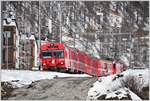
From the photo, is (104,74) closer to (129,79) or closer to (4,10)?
(129,79)

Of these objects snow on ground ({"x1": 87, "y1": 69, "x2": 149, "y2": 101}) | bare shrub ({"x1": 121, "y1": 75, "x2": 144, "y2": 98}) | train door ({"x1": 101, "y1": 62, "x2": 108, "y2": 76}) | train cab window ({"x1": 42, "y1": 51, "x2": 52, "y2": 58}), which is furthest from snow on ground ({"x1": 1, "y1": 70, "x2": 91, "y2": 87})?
bare shrub ({"x1": 121, "y1": 75, "x2": 144, "y2": 98})

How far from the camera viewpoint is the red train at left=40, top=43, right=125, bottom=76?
22.9m

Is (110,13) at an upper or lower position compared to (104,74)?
upper

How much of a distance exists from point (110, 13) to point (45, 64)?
1.97 metres

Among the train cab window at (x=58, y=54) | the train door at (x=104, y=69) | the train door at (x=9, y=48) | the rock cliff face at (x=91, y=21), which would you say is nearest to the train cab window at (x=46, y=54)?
the train cab window at (x=58, y=54)

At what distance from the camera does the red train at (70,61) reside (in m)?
22.9

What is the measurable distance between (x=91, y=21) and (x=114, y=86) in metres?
1.68

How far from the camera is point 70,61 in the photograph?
23.2m

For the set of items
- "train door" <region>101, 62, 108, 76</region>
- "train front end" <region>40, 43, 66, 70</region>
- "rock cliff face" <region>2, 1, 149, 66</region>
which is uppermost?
"rock cliff face" <region>2, 1, 149, 66</region>

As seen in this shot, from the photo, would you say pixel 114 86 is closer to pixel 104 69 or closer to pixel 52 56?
pixel 104 69

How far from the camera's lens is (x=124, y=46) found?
74.6 feet

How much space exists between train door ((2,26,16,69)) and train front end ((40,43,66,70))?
0.74 metres

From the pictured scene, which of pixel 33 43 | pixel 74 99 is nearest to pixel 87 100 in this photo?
pixel 74 99

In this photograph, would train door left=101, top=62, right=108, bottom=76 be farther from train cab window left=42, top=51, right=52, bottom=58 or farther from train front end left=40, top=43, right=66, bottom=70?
train cab window left=42, top=51, right=52, bottom=58
